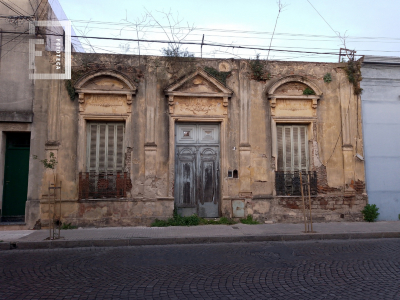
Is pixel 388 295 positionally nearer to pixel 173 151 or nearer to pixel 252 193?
pixel 252 193

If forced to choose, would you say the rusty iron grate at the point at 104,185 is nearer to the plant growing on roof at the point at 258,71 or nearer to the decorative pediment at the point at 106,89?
the decorative pediment at the point at 106,89

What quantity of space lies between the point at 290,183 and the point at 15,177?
8214 mm

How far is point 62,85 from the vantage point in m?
9.67

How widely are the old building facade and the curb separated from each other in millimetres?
1834

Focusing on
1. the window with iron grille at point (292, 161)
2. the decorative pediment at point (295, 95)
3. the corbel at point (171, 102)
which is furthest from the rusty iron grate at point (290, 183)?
the corbel at point (171, 102)

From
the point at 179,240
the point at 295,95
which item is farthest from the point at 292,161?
the point at 179,240

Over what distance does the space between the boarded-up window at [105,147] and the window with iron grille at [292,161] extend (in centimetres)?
486

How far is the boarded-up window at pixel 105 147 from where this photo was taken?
9758mm

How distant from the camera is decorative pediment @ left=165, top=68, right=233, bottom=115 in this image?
10.1 metres

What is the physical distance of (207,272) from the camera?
5293 mm

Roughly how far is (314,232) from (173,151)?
14.7 ft

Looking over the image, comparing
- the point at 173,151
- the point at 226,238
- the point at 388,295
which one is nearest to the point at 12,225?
the point at 173,151

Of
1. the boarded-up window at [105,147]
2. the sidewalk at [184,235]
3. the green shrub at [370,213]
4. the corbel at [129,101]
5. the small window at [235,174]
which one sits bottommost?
the sidewalk at [184,235]

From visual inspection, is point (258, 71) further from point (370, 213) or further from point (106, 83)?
point (370, 213)
